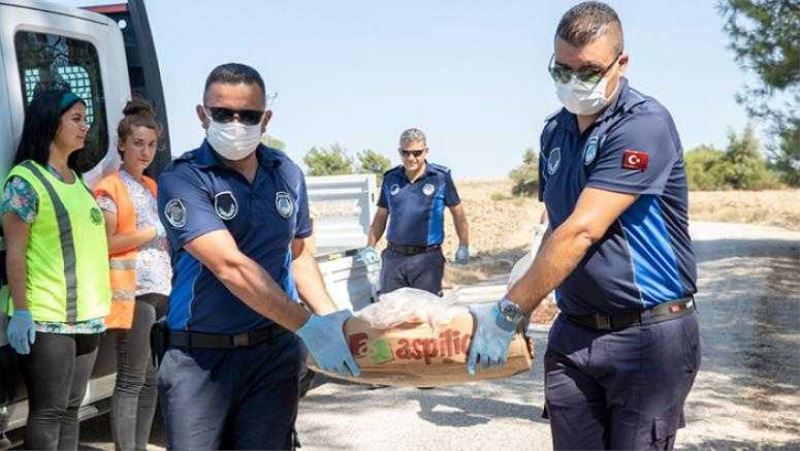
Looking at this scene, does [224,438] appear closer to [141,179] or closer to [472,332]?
[472,332]

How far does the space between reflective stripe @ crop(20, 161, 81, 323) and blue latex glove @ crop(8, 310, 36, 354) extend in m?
0.17

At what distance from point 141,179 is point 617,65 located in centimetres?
262

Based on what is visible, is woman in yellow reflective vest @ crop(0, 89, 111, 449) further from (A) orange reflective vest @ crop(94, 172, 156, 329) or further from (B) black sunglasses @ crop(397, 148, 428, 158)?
(B) black sunglasses @ crop(397, 148, 428, 158)

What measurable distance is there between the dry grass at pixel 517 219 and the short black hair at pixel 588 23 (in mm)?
12204

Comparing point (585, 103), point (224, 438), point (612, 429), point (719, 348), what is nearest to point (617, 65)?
point (585, 103)

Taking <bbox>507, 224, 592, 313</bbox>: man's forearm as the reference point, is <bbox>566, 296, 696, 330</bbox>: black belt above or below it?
below

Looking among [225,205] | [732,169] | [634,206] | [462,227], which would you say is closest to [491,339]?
[634,206]

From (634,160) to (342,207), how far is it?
502 cm

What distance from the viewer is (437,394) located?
20.5ft

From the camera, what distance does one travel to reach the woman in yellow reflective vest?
3.56 metres

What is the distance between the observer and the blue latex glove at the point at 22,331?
353 cm

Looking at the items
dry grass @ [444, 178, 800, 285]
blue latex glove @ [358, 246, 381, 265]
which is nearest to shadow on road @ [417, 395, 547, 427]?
blue latex glove @ [358, 246, 381, 265]

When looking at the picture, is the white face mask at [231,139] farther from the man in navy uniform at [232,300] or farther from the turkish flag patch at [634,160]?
the turkish flag patch at [634,160]

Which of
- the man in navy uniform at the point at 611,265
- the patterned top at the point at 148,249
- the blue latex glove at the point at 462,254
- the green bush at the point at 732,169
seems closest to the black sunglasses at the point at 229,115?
the man in navy uniform at the point at 611,265
